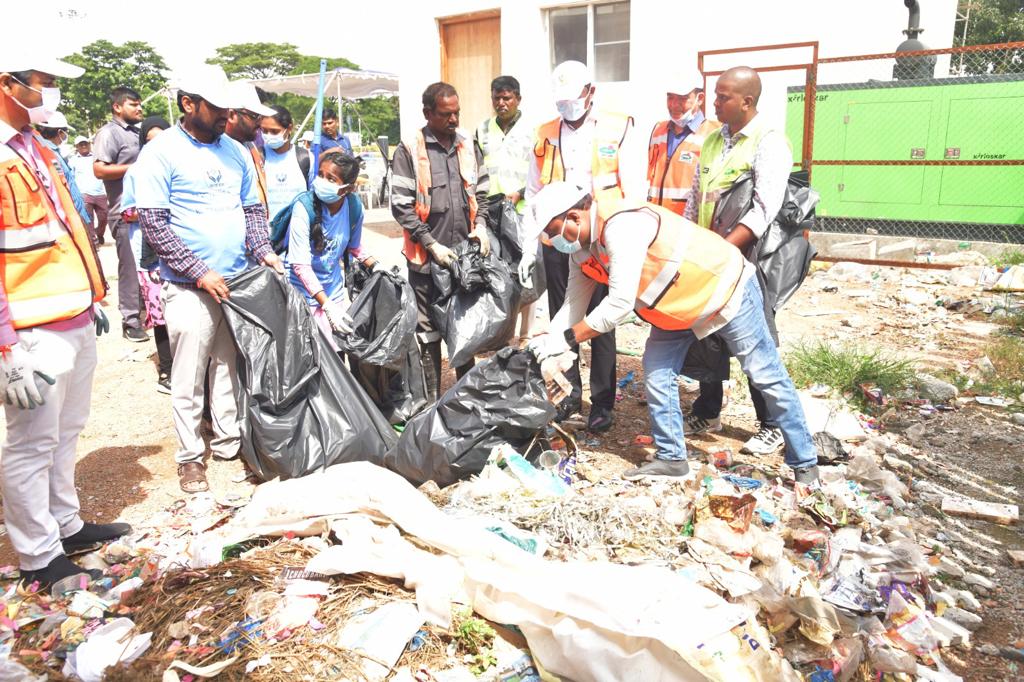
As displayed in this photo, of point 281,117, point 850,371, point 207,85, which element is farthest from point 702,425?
point 281,117

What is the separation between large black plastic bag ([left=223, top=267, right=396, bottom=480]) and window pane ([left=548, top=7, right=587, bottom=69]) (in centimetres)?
636

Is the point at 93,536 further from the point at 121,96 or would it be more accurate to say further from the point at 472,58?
the point at 472,58

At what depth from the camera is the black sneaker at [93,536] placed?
319cm

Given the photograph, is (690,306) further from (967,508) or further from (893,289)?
(893,289)

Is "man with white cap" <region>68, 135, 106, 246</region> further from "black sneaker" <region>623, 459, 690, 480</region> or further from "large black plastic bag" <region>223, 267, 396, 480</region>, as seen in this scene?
"black sneaker" <region>623, 459, 690, 480</region>

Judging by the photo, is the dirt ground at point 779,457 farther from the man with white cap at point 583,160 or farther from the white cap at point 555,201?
the white cap at point 555,201

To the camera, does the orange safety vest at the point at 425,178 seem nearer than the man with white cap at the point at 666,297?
No

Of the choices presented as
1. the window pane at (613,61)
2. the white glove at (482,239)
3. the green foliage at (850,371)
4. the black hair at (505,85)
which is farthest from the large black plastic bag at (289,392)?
the window pane at (613,61)

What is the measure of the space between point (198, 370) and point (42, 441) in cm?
96

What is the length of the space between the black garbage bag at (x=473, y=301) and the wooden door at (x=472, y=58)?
586cm

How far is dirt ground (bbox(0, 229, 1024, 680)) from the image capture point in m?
3.03

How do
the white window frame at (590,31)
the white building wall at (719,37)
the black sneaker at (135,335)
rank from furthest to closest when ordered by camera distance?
1. the white window frame at (590,31)
2. the white building wall at (719,37)
3. the black sneaker at (135,335)

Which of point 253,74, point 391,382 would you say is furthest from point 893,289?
point 253,74

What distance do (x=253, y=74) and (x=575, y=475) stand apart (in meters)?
61.3
